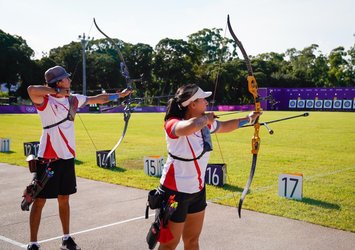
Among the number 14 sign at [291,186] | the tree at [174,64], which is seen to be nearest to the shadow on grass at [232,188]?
the number 14 sign at [291,186]

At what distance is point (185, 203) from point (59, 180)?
6.32ft

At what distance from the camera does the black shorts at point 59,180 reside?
183 inches

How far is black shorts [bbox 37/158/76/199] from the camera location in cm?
465

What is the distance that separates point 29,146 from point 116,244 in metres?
8.65

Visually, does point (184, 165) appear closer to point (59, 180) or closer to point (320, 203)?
point (59, 180)

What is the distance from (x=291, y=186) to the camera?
7078mm

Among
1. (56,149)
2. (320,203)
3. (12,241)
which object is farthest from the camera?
(320,203)

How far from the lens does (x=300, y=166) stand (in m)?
10.8

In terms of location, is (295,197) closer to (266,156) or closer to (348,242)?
(348,242)

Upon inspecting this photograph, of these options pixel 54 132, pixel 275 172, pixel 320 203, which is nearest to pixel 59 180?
pixel 54 132

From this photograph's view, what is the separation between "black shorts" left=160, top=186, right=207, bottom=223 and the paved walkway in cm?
136

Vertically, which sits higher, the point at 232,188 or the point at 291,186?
the point at 291,186

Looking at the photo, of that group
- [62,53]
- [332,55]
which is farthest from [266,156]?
[332,55]

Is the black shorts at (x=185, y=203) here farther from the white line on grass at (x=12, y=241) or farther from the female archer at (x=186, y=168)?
the white line on grass at (x=12, y=241)
